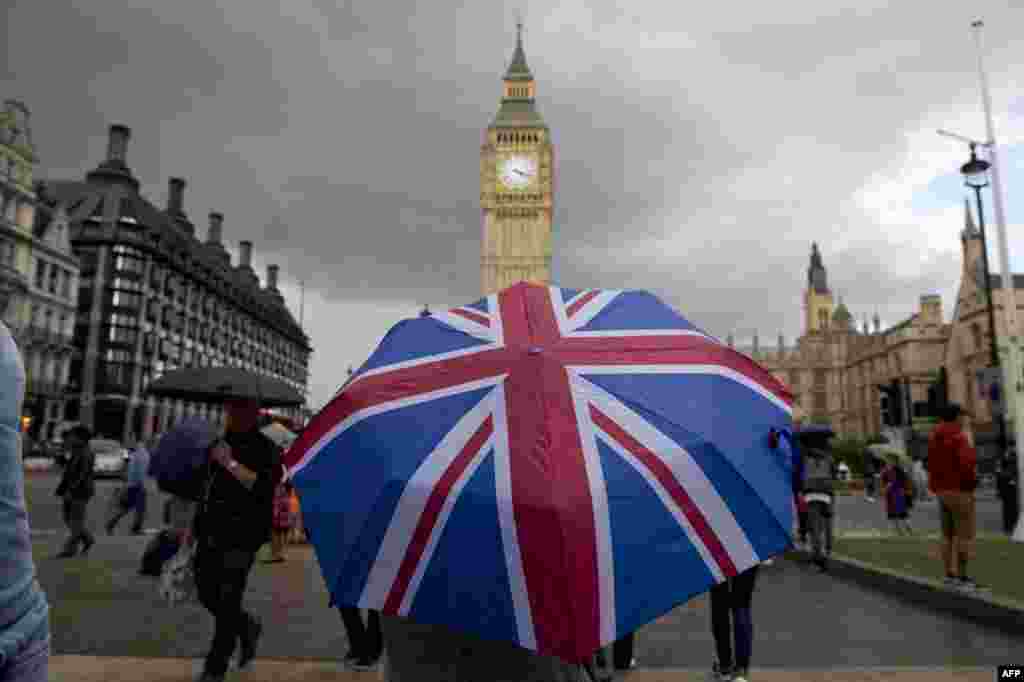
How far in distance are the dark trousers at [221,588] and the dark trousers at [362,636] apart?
0.83 m

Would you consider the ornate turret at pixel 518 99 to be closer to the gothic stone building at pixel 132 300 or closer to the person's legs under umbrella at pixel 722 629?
the gothic stone building at pixel 132 300

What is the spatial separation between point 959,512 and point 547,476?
7.16m

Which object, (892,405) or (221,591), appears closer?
(221,591)

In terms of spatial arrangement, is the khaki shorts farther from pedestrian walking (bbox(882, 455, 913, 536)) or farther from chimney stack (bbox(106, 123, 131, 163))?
chimney stack (bbox(106, 123, 131, 163))

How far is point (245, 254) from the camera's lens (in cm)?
9750

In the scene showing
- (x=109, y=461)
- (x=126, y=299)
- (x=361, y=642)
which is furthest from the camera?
(x=126, y=299)

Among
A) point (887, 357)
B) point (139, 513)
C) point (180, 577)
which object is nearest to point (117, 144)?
point (139, 513)

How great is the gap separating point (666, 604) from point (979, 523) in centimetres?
1922

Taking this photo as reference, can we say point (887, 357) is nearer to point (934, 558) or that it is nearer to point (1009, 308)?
point (1009, 308)

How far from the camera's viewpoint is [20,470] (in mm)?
1587

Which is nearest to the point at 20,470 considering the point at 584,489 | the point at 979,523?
the point at 584,489

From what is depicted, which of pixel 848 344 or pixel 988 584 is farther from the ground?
pixel 848 344

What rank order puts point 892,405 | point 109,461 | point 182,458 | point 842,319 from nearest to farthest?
1. point 182,458
2. point 892,405
3. point 109,461
4. point 842,319

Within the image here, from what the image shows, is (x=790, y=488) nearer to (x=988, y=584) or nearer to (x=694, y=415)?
(x=694, y=415)
